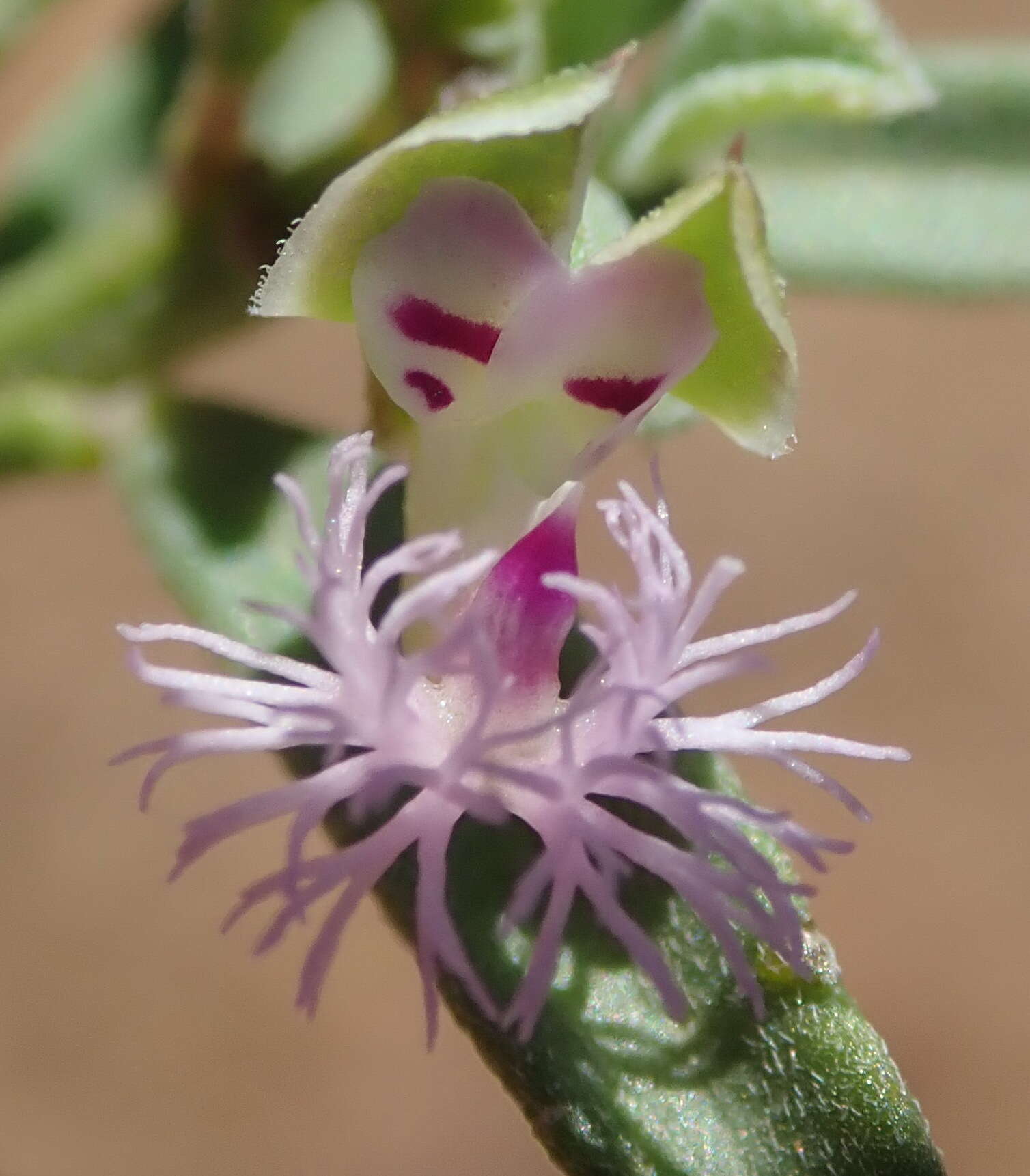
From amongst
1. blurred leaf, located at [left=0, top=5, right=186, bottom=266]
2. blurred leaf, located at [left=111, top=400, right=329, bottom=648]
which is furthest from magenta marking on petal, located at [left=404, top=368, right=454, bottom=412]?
blurred leaf, located at [left=0, top=5, right=186, bottom=266]

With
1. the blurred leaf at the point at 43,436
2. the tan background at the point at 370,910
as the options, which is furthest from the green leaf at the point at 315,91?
the tan background at the point at 370,910

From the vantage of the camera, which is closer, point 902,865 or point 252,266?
point 252,266

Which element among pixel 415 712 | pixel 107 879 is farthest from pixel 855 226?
pixel 107 879

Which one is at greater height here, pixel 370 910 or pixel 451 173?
pixel 451 173

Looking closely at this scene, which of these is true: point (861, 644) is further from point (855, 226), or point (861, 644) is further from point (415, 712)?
point (415, 712)

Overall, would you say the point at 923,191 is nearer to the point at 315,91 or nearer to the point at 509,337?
the point at 315,91

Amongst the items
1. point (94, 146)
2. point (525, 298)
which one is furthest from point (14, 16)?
point (525, 298)
